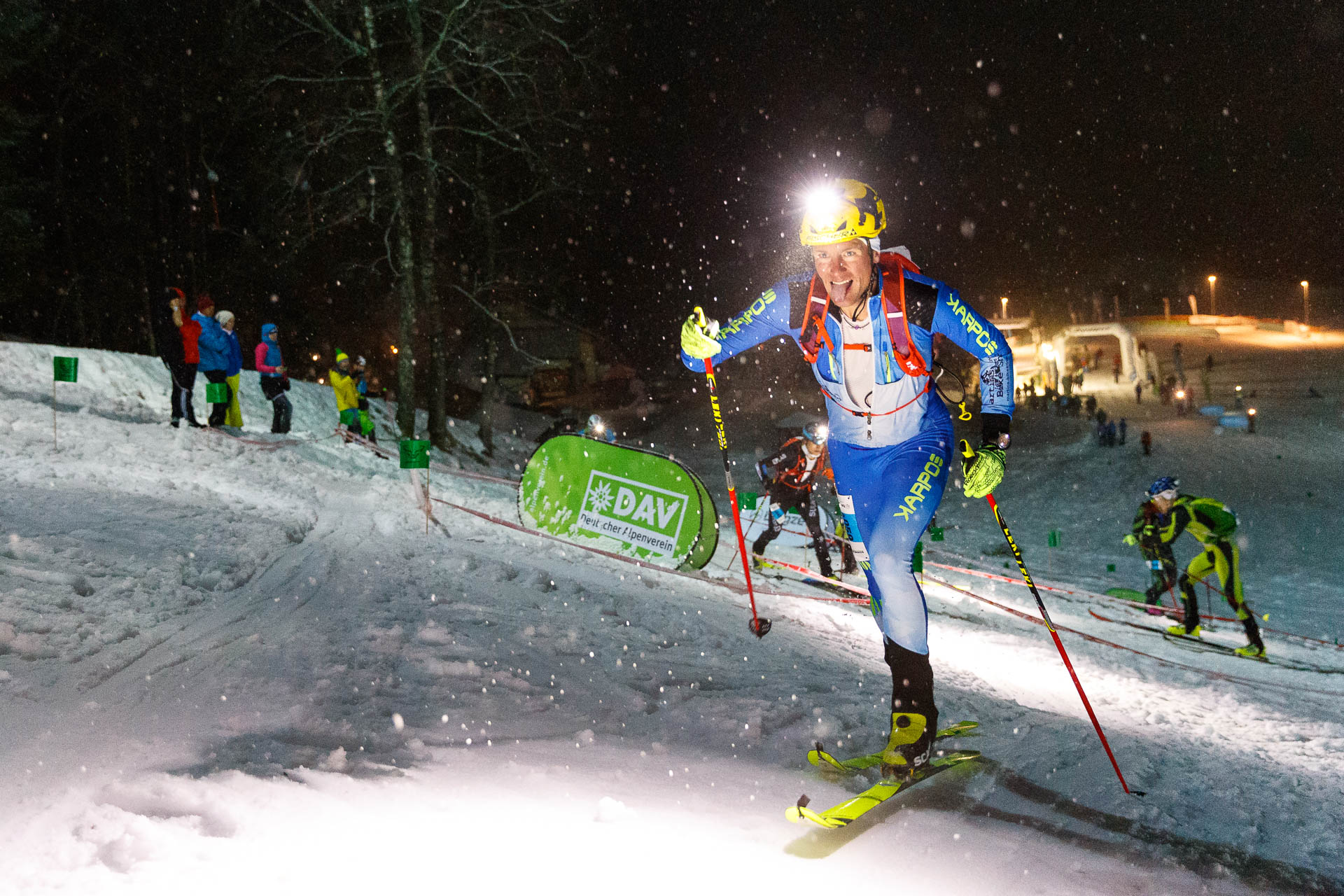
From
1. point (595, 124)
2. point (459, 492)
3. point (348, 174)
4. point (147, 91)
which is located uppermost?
point (147, 91)

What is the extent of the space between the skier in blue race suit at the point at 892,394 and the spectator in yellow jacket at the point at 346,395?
14000 mm

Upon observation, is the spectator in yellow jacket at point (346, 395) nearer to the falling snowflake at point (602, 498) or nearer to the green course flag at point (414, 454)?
the green course flag at point (414, 454)

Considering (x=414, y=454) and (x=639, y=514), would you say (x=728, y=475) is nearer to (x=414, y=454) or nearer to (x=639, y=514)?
(x=639, y=514)

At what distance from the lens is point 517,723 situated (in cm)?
382

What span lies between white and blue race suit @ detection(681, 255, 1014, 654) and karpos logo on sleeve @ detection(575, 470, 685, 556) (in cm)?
516

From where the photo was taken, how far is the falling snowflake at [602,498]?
9359mm

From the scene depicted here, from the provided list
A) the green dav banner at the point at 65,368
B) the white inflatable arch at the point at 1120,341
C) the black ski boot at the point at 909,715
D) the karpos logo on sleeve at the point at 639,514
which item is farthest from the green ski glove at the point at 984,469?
the white inflatable arch at the point at 1120,341

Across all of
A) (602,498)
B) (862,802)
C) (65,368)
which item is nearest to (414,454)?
(602,498)

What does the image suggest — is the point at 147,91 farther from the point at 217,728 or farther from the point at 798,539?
the point at 217,728

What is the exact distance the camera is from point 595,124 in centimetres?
1969

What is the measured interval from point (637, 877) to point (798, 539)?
1280cm

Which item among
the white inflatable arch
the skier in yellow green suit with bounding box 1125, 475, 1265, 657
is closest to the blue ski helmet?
the skier in yellow green suit with bounding box 1125, 475, 1265, 657

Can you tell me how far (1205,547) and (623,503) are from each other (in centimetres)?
778

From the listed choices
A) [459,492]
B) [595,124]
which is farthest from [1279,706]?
[595,124]
